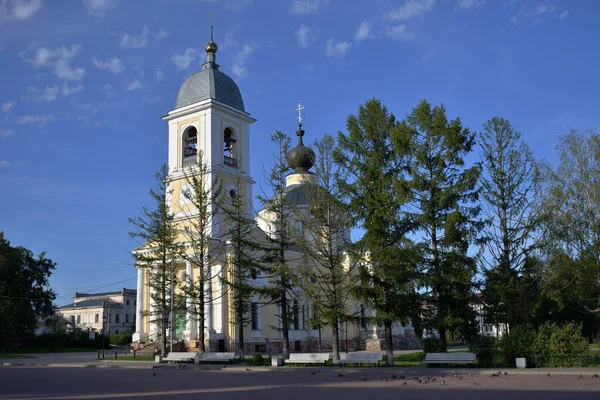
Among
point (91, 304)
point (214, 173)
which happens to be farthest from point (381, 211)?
point (91, 304)

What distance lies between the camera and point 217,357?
1064 inches

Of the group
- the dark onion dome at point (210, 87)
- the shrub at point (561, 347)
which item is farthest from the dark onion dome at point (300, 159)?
the shrub at point (561, 347)

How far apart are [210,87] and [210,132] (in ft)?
10.9

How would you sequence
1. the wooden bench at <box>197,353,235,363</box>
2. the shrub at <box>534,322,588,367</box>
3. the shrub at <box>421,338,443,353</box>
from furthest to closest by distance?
the wooden bench at <box>197,353,235,363</box>
the shrub at <box>421,338,443,353</box>
the shrub at <box>534,322,588,367</box>

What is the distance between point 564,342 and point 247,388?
1201 centimetres

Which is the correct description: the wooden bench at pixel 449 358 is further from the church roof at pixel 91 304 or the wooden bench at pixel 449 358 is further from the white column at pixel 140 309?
the church roof at pixel 91 304

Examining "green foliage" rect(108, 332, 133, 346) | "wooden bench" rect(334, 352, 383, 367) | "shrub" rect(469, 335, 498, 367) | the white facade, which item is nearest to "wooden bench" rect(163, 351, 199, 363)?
"wooden bench" rect(334, 352, 383, 367)

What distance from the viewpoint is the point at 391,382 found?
16.8 meters

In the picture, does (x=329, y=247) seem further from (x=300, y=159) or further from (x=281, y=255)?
(x=300, y=159)

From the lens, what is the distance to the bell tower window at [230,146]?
4159 centimetres

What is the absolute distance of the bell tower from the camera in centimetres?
3997

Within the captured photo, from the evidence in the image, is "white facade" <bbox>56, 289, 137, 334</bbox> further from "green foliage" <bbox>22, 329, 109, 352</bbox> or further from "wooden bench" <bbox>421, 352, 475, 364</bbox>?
"wooden bench" <bbox>421, 352, 475, 364</bbox>

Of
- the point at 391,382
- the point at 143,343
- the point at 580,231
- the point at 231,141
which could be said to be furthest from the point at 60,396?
the point at 231,141

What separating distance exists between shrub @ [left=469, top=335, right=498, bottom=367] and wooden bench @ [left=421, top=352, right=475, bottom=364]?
44 centimetres
